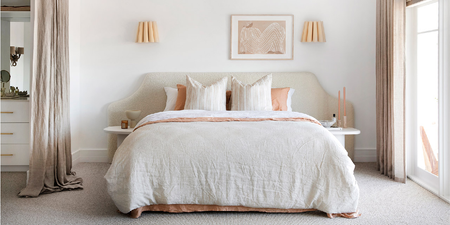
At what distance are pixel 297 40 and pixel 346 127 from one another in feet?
3.98

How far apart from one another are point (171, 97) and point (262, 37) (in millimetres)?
1337

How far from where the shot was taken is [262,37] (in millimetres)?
4430

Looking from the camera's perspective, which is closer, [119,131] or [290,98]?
[119,131]

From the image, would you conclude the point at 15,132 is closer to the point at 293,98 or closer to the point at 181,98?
the point at 181,98

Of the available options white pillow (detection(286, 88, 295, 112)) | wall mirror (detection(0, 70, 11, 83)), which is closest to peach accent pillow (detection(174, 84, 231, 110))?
white pillow (detection(286, 88, 295, 112))

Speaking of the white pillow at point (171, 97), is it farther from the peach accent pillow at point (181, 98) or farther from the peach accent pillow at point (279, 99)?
the peach accent pillow at point (279, 99)

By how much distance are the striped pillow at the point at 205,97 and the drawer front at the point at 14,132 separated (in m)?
1.69

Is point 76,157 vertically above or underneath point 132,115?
underneath

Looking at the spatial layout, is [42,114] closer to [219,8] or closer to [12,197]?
[12,197]

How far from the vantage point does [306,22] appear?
171 inches

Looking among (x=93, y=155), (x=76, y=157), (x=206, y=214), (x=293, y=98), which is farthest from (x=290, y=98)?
(x=76, y=157)

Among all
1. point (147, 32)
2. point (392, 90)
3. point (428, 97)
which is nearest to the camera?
point (428, 97)

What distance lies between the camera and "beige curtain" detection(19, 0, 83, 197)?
10.2 feet

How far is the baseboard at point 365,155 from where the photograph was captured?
443cm
